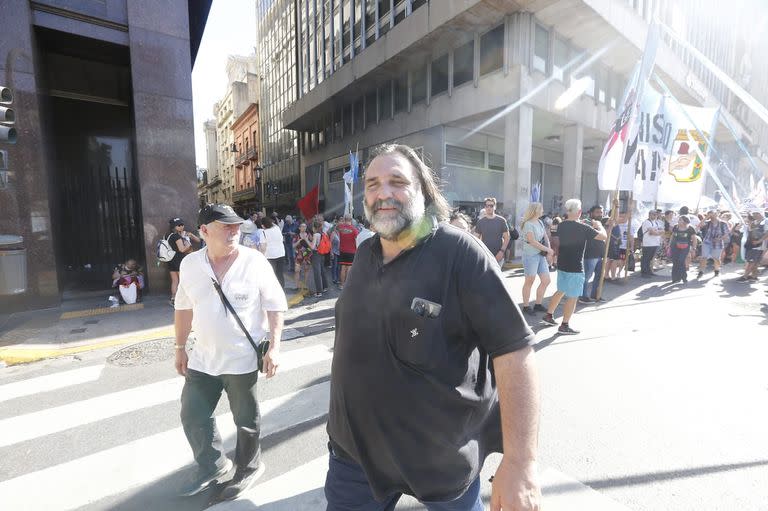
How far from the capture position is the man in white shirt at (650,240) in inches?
416

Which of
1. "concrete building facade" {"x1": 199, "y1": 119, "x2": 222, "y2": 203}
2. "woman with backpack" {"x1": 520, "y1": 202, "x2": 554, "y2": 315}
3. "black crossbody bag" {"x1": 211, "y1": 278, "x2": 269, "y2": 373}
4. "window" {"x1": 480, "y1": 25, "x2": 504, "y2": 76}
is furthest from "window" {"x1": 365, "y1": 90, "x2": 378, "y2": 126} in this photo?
"concrete building facade" {"x1": 199, "y1": 119, "x2": 222, "y2": 203}

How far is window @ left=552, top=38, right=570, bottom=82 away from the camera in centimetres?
1669

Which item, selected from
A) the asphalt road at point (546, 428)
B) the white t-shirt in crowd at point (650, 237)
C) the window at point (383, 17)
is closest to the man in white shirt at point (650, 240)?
the white t-shirt in crowd at point (650, 237)

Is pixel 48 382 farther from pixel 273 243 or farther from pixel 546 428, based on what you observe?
pixel 546 428

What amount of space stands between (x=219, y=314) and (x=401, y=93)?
2042cm

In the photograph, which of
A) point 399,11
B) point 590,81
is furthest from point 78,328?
point 590,81

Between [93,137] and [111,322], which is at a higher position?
[93,137]

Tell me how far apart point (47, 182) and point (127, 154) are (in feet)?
11.9

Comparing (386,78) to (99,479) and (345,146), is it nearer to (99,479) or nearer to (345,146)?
(345,146)

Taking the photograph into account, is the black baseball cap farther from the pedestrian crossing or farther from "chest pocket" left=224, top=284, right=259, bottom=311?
the pedestrian crossing

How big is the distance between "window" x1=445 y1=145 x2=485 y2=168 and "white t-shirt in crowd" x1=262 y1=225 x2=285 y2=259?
11737 millimetres

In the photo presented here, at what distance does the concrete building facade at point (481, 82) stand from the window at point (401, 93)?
0.09 metres

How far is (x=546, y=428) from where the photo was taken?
10.7 feet

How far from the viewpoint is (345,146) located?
2552 cm
